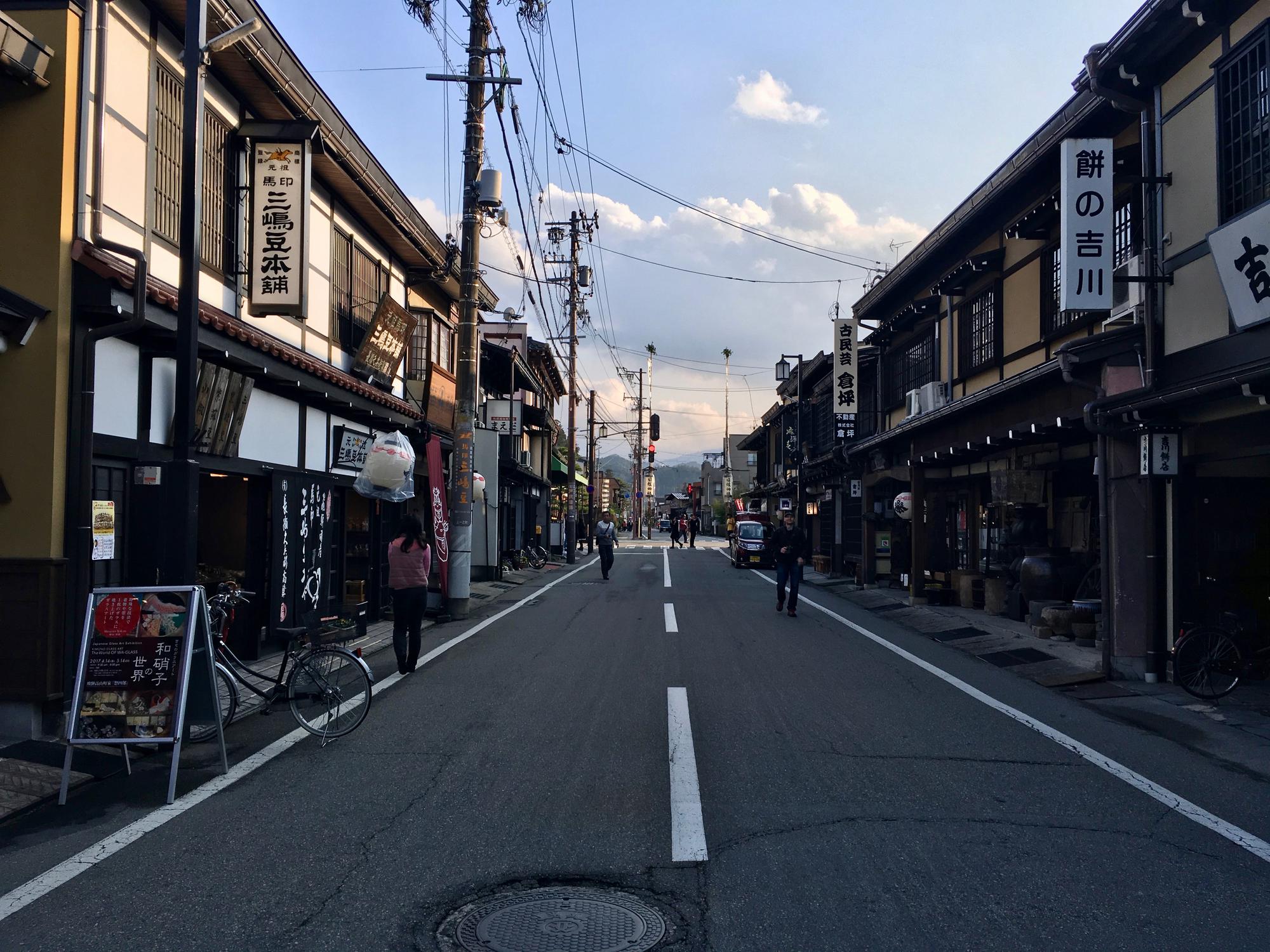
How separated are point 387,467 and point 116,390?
500cm

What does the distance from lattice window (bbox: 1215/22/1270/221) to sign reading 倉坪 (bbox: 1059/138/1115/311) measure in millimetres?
1285

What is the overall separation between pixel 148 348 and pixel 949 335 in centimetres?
1586

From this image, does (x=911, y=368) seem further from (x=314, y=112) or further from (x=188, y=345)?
(x=188, y=345)

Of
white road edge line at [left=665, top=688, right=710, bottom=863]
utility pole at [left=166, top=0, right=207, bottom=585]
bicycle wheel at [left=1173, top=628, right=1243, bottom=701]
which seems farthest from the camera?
bicycle wheel at [left=1173, top=628, right=1243, bottom=701]

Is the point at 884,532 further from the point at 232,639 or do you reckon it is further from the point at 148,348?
the point at 148,348

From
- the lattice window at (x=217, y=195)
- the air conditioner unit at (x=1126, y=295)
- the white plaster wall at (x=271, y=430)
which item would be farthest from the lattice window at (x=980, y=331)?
the lattice window at (x=217, y=195)

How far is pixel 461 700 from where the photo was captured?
9367 mm

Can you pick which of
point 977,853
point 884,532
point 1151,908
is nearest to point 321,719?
point 977,853

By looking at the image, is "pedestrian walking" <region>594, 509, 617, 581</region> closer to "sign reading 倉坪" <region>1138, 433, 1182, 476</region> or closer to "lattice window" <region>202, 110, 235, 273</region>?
"lattice window" <region>202, 110, 235, 273</region>

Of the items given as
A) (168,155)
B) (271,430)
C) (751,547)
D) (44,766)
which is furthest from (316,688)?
(751,547)

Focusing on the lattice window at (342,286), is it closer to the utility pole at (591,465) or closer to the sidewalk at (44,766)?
the sidewalk at (44,766)

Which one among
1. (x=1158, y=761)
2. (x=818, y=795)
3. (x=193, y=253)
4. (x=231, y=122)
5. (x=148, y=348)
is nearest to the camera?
(x=818, y=795)

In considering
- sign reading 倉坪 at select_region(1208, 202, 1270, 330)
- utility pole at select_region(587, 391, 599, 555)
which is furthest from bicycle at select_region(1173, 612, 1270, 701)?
utility pole at select_region(587, 391, 599, 555)

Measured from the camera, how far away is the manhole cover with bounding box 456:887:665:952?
160 inches
